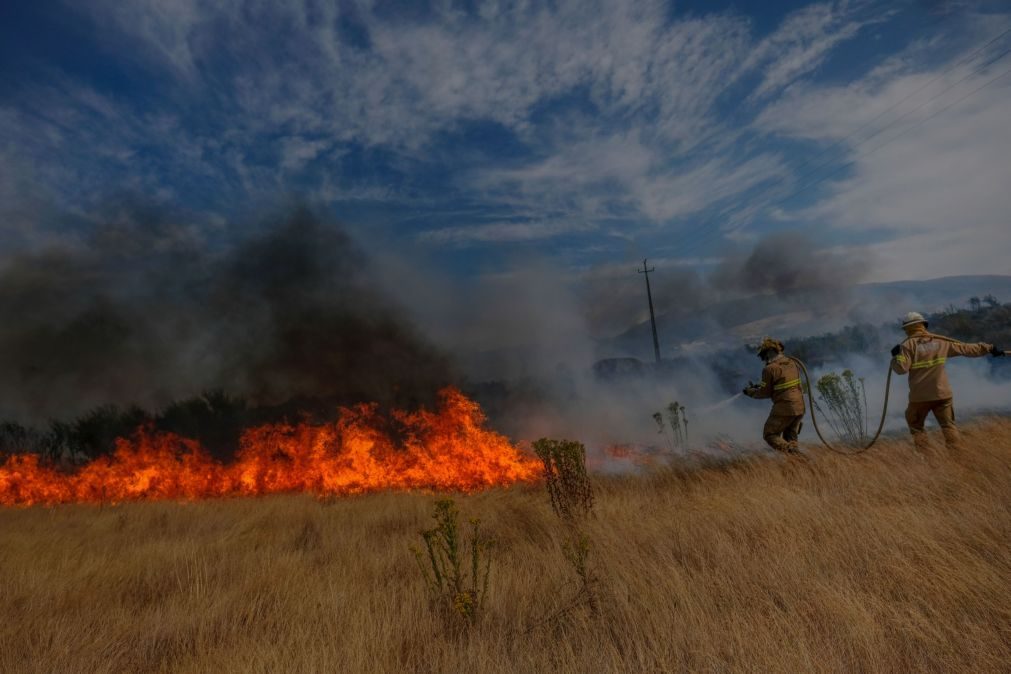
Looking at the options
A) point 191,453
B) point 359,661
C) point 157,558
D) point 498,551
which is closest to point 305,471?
point 191,453

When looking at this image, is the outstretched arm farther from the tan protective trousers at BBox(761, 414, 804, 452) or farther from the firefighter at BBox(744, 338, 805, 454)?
the tan protective trousers at BBox(761, 414, 804, 452)

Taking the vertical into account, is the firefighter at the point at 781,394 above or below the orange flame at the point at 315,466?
above

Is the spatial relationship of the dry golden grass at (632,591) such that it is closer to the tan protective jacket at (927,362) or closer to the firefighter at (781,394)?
the tan protective jacket at (927,362)

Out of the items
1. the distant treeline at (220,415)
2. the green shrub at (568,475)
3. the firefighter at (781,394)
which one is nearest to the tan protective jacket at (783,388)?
the firefighter at (781,394)

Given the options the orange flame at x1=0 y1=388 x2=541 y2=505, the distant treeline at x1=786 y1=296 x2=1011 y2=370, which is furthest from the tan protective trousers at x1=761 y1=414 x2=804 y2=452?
the distant treeline at x1=786 y1=296 x2=1011 y2=370

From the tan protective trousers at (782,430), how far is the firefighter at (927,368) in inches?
60.3

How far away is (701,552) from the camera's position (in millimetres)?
4188

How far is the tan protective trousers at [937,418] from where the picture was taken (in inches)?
261

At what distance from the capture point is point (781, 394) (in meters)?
8.14

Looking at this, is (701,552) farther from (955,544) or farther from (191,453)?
(191,453)

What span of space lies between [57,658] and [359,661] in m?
2.22

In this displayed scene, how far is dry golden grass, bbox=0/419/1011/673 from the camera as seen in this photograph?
2.75 m

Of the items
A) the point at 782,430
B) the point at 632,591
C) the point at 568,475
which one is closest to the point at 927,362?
the point at 782,430

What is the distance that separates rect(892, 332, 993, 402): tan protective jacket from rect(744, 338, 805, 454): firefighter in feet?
4.54
